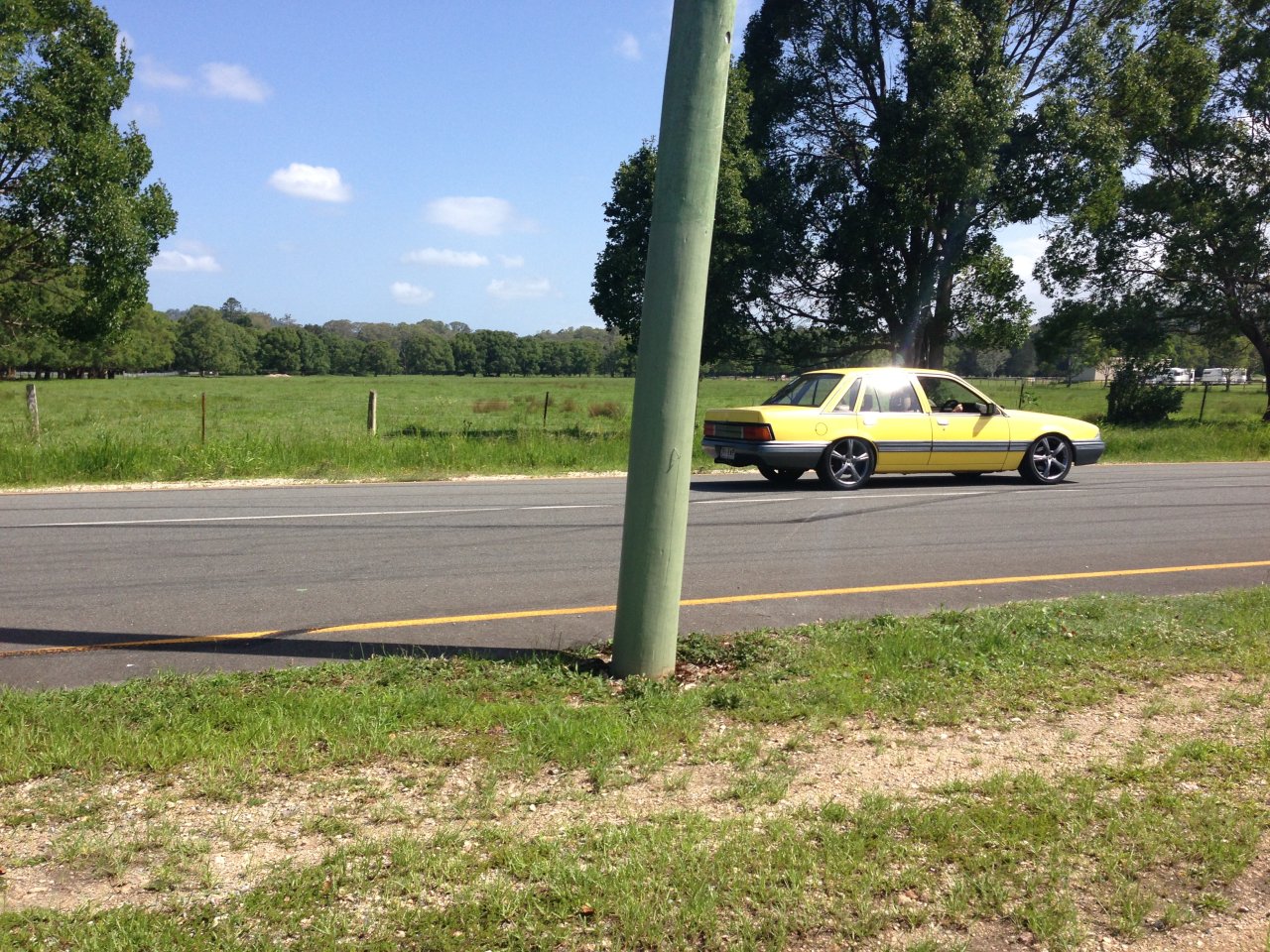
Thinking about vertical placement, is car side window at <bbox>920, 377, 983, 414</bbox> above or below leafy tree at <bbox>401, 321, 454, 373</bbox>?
below

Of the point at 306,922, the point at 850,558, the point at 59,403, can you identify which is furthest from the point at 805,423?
the point at 59,403

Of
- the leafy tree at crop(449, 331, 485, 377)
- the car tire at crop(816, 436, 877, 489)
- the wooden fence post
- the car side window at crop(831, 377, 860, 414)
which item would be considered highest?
the leafy tree at crop(449, 331, 485, 377)

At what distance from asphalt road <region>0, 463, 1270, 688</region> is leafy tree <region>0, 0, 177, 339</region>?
12.2m

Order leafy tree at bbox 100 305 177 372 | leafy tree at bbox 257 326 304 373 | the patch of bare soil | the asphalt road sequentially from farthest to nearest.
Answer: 1. leafy tree at bbox 257 326 304 373
2. leafy tree at bbox 100 305 177 372
3. the asphalt road
4. the patch of bare soil

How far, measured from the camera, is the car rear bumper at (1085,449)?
51.9 ft

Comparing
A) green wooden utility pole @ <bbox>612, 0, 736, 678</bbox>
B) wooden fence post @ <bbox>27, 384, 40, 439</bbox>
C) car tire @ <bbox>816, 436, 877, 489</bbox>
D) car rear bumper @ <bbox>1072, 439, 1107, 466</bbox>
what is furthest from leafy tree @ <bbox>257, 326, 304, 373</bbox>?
green wooden utility pole @ <bbox>612, 0, 736, 678</bbox>

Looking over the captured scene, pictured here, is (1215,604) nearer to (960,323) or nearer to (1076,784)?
(1076,784)

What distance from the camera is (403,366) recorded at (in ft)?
550

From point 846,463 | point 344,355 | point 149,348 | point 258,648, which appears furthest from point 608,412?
point 344,355

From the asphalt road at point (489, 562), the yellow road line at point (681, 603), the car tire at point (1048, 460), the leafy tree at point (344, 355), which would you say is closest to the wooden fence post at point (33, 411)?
the asphalt road at point (489, 562)

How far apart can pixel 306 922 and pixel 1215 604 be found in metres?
6.17

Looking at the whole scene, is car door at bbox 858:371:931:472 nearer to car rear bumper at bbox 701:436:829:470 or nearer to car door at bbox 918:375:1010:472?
car door at bbox 918:375:1010:472

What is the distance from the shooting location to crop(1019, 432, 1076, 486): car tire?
612 inches

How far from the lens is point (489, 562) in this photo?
8.65 m
